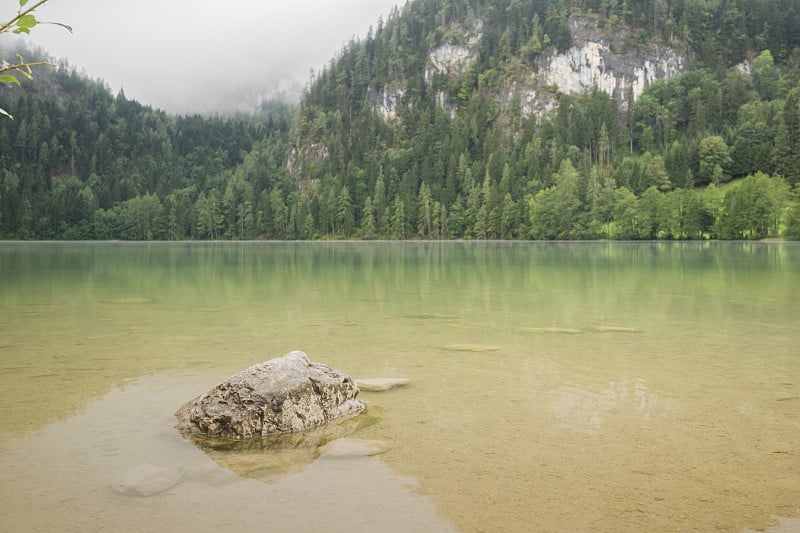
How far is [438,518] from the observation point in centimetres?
518

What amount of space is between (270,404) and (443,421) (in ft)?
7.70

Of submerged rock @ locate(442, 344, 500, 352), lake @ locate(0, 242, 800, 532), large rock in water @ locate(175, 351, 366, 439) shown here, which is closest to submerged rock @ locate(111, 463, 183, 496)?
lake @ locate(0, 242, 800, 532)

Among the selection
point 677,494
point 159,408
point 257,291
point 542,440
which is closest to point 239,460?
point 159,408

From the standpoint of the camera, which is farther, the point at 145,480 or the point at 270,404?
the point at 270,404

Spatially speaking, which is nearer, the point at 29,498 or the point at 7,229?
the point at 29,498

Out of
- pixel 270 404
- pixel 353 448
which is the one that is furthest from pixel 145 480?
pixel 353 448

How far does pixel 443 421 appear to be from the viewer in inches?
312

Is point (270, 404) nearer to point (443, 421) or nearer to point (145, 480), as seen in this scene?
point (145, 480)

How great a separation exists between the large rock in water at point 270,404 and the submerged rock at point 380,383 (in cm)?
106

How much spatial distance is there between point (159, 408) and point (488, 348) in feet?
22.9

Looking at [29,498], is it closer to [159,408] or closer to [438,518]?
[159,408]

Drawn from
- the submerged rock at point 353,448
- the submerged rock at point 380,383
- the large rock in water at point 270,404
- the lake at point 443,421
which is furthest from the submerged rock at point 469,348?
the submerged rock at point 353,448

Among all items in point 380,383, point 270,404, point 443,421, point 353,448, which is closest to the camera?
point 353,448

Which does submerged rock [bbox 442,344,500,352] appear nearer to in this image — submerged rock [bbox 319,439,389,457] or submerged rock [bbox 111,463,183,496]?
submerged rock [bbox 319,439,389,457]
